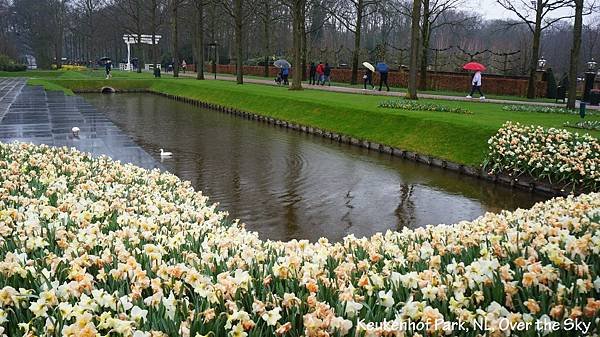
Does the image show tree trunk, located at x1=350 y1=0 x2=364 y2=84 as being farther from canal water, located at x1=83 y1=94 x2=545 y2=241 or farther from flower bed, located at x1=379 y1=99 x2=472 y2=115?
canal water, located at x1=83 y1=94 x2=545 y2=241

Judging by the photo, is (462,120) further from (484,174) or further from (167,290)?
(167,290)

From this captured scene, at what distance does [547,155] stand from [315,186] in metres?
5.34

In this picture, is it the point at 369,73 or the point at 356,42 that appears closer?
the point at 369,73

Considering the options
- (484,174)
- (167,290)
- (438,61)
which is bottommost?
(484,174)

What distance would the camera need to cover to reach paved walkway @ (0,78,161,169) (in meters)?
13.8

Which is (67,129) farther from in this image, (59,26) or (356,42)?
(59,26)

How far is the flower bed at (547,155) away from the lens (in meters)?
12.0

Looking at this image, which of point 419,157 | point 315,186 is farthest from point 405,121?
point 315,186

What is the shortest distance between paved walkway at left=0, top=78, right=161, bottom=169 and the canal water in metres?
1.16

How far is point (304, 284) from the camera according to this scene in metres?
3.75

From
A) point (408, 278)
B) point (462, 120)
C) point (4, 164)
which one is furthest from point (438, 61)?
point (408, 278)

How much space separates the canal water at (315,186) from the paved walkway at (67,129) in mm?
1159

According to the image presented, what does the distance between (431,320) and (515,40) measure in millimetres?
82807

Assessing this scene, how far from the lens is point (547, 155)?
12758mm
